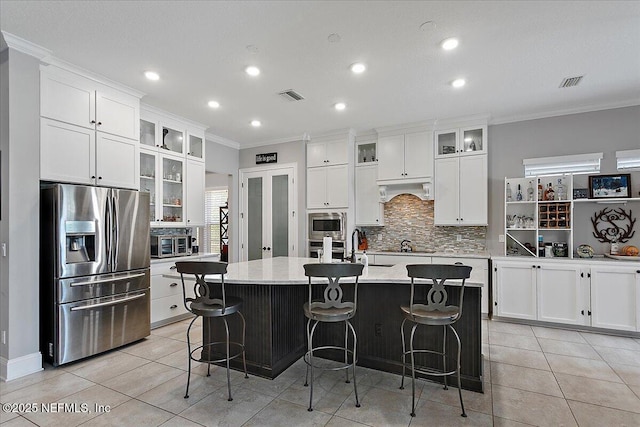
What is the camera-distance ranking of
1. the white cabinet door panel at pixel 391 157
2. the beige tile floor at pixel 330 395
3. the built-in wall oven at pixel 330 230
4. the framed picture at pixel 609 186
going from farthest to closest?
the built-in wall oven at pixel 330 230
the white cabinet door panel at pixel 391 157
the framed picture at pixel 609 186
the beige tile floor at pixel 330 395

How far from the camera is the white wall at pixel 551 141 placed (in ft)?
14.0

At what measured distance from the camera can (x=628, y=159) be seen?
4246 mm

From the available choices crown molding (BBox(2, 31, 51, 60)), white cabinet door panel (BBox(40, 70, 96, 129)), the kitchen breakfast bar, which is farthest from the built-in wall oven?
crown molding (BBox(2, 31, 51, 60))

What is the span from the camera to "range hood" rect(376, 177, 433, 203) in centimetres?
513

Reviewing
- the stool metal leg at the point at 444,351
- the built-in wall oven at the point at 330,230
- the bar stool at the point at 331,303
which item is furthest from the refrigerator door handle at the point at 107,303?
the stool metal leg at the point at 444,351

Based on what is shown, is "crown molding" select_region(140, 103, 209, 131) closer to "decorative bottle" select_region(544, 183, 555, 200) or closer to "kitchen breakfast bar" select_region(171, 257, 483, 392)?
"kitchen breakfast bar" select_region(171, 257, 483, 392)

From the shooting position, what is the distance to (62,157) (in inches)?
128

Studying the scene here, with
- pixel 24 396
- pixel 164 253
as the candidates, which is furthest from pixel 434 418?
pixel 164 253

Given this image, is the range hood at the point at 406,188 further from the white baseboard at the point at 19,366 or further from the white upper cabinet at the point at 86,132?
the white baseboard at the point at 19,366

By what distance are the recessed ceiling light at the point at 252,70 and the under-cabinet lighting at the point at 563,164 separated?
3.89 metres

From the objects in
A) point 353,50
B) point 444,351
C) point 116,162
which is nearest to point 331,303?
point 444,351

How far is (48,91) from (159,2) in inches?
66.6

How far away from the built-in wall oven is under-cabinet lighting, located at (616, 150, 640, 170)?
3747mm

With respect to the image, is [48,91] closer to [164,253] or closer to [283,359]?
[164,253]
